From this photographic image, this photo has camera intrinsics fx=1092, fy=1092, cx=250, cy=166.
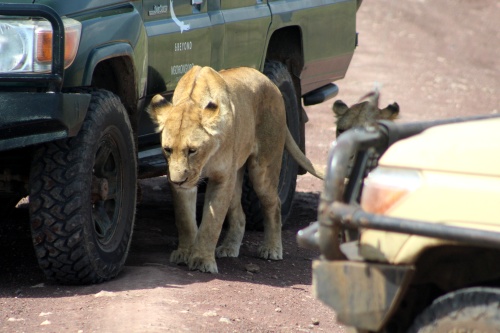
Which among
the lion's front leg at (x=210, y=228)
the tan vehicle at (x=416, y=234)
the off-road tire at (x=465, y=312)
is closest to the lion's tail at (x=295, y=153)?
the lion's front leg at (x=210, y=228)

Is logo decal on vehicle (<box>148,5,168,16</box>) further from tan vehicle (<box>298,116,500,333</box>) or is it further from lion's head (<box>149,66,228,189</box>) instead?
tan vehicle (<box>298,116,500,333</box>)

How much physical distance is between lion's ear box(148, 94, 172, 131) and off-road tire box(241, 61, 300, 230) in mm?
1808

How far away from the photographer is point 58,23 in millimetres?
5254

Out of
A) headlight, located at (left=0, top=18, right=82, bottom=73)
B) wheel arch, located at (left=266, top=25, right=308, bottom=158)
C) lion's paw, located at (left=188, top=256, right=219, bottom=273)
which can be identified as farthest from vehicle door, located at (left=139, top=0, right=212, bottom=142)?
wheel arch, located at (left=266, top=25, right=308, bottom=158)

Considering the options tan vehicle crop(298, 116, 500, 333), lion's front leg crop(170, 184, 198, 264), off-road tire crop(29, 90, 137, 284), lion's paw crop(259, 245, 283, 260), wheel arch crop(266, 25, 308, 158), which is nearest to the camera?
tan vehicle crop(298, 116, 500, 333)

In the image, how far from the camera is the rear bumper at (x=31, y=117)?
5.22m

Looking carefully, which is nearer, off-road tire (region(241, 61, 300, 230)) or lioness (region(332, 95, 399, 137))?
lioness (region(332, 95, 399, 137))

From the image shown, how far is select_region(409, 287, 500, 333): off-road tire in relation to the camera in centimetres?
338

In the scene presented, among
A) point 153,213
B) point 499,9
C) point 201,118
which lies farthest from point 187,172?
point 499,9

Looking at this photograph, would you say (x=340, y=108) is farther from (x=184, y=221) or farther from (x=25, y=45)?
(x=25, y=45)

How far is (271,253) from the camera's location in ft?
24.3

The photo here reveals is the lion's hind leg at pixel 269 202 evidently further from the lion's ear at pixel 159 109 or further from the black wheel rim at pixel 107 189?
the black wheel rim at pixel 107 189

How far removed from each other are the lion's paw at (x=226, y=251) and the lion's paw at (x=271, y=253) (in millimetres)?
246

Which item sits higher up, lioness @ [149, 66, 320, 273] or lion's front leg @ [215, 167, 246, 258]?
lioness @ [149, 66, 320, 273]
